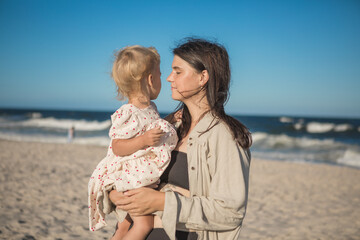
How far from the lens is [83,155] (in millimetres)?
13148

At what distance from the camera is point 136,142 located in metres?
1.89

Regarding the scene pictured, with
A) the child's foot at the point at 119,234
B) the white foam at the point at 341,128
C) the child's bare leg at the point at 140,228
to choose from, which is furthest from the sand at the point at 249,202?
the white foam at the point at 341,128

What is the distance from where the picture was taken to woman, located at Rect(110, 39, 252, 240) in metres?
1.58

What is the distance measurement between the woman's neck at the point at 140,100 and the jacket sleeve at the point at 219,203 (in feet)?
2.60

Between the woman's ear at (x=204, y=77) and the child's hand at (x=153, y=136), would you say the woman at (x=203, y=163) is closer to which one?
the woman's ear at (x=204, y=77)

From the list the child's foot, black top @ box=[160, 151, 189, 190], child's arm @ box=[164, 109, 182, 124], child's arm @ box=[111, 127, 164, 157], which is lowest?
the child's foot

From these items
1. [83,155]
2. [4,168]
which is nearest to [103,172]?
[4,168]

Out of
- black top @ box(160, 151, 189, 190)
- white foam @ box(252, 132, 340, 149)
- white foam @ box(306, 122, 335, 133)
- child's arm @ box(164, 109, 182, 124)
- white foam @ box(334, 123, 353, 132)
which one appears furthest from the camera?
white foam @ box(334, 123, 353, 132)

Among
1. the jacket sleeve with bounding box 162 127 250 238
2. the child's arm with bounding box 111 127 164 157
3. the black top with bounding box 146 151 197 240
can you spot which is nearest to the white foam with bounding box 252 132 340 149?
the black top with bounding box 146 151 197 240

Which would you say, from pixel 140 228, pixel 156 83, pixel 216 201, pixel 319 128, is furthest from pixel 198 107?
pixel 319 128

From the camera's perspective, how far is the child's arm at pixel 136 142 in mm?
1808

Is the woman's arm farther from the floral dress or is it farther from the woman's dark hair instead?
the woman's dark hair

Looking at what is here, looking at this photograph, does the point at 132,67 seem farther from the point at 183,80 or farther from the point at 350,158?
the point at 350,158

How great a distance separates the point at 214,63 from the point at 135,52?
622mm
